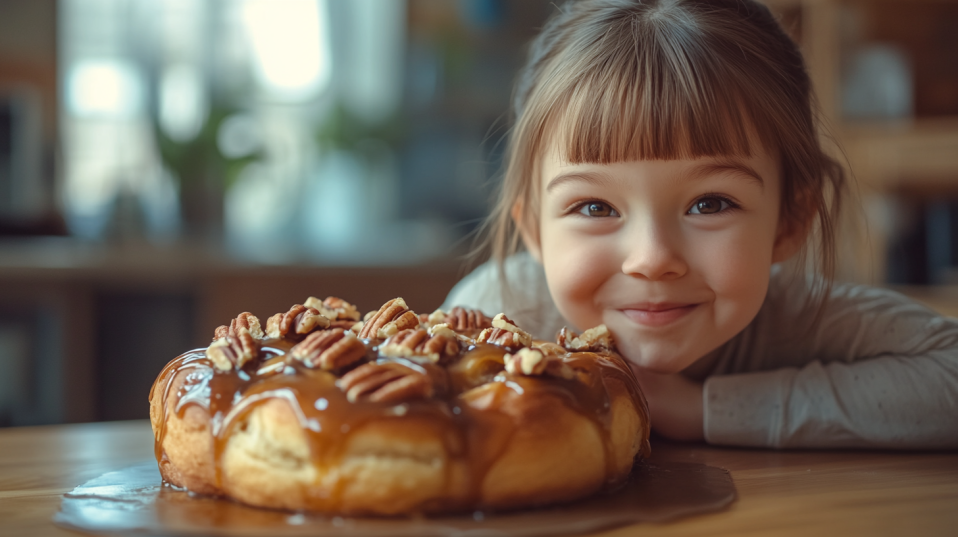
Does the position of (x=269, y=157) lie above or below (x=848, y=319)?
above

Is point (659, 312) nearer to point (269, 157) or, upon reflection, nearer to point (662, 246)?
point (662, 246)

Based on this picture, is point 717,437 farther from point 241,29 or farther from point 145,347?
point 241,29

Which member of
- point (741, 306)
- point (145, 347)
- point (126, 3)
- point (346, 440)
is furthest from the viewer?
point (126, 3)

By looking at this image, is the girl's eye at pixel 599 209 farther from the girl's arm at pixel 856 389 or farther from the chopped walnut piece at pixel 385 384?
the chopped walnut piece at pixel 385 384

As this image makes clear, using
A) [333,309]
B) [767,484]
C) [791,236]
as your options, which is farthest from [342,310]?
[791,236]

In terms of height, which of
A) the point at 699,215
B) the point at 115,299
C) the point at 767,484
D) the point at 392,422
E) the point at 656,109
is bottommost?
the point at 115,299

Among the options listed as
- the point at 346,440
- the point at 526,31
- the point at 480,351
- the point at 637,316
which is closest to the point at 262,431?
the point at 346,440
